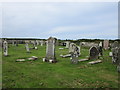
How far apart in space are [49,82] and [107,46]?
2038 centimetres

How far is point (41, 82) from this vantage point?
23.9ft

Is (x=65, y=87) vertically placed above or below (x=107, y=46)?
below

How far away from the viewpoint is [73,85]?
22.9ft

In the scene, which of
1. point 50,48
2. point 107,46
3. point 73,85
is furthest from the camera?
point 107,46

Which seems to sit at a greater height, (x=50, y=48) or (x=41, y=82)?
(x=50, y=48)

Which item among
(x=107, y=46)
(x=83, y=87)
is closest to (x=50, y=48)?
(x=83, y=87)

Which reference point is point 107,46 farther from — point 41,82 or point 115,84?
point 41,82

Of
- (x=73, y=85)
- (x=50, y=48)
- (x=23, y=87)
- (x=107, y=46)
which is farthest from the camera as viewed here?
(x=107, y=46)

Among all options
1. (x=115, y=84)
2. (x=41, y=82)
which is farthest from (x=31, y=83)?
(x=115, y=84)

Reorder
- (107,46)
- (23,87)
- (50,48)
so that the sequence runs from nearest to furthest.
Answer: (23,87)
(50,48)
(107,46)

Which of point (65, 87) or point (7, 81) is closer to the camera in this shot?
point (65, 87)

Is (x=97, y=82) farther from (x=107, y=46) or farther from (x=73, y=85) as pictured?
(x=107, y=46)

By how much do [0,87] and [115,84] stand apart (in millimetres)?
6369

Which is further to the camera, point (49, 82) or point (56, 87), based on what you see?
point (49, 82)
